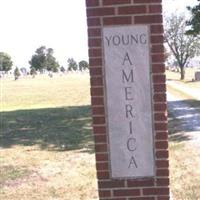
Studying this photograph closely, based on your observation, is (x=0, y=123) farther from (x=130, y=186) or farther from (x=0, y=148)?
(x=130, y=186)

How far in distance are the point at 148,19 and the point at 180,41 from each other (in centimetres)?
7216

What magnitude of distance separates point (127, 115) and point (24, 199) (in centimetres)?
446

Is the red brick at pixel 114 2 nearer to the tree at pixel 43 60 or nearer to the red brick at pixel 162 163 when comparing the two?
the red brick at pixel 162 163

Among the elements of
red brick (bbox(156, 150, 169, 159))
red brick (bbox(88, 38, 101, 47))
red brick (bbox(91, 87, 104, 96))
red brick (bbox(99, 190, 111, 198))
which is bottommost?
red brick (bbox(99, 190, 111, 198))

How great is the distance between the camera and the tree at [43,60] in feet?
490

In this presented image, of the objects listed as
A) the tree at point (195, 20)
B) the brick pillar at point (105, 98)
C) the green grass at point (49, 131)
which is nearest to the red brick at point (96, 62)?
the brick pillar at point (105, 98)

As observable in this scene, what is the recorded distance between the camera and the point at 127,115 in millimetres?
5773

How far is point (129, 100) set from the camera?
575 centimetres

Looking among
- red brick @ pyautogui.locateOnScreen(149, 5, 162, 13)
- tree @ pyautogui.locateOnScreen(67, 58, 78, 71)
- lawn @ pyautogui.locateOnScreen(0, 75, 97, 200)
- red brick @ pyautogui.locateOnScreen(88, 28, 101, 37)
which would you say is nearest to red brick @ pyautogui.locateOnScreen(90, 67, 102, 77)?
red brick @ pyautogui.locateOnScreen(88, 28, 101, 37)

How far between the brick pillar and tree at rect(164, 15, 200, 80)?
68.8 metres

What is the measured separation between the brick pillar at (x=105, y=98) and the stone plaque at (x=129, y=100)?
49 mm

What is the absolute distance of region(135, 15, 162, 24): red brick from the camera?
5.68m

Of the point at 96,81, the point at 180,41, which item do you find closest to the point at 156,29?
the point at 96,81

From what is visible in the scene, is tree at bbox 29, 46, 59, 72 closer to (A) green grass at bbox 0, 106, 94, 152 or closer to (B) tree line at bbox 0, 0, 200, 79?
(B) tree line at bbox 0, 0, 200, 79
